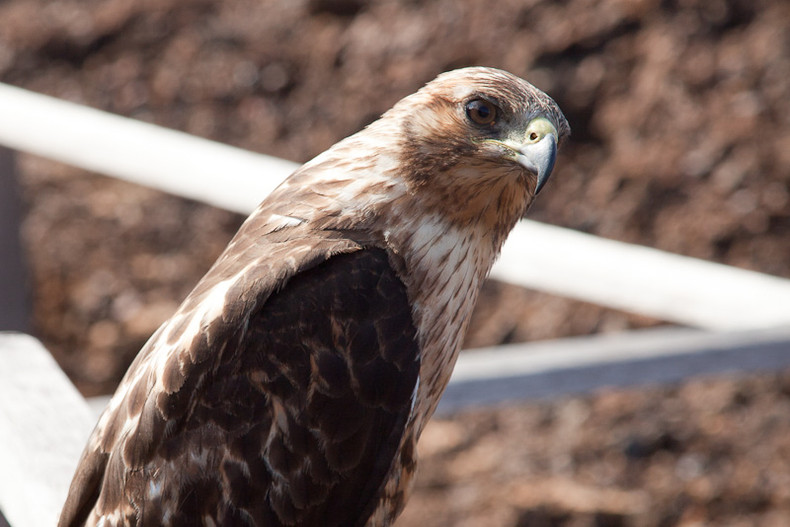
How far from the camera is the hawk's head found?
2.40 metres

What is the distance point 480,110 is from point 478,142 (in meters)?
0.07

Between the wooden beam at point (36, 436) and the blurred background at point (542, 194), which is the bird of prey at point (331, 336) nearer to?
the wooden beam at point (36, 436)

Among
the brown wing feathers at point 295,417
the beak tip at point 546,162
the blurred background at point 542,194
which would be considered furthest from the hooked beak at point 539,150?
the blurred background at point 542,194

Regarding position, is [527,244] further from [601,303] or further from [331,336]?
[331,336]

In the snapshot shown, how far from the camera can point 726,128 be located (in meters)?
6.94

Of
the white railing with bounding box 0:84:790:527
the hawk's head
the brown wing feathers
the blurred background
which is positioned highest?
the hawk's head

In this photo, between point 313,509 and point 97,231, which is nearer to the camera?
point 313,509

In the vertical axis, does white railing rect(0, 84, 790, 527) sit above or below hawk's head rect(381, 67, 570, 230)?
below

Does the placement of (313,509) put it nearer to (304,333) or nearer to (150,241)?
(304,333)

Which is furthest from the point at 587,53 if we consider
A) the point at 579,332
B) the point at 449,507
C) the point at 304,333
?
the point at 304,333

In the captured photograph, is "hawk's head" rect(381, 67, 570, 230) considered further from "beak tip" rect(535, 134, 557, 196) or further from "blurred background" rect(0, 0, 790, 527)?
"blurred background" rect(0, 0, 790, 527)

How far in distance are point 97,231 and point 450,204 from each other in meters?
5.36

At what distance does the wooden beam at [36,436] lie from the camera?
228cm

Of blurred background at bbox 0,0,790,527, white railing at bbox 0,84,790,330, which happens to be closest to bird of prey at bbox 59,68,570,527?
white railing at bbox 0,84,790,330
